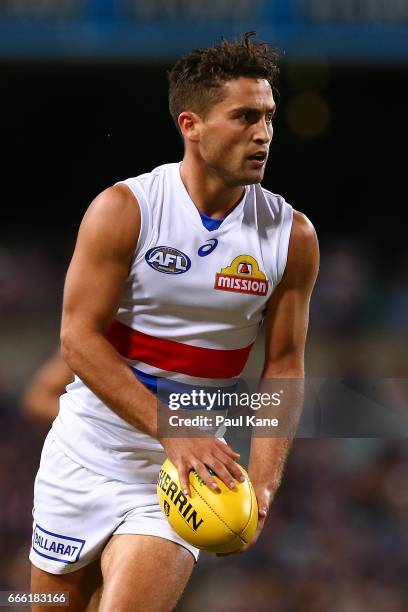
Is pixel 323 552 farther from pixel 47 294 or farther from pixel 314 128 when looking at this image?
pixel 314 128

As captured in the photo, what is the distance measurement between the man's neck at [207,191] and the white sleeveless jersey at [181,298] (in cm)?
3

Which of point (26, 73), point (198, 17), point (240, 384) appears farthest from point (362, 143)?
point (240, 384)

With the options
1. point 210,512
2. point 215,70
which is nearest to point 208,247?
point 215,70

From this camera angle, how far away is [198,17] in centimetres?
848

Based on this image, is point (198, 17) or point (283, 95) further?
point (283, 95)

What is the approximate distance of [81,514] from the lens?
330 cm

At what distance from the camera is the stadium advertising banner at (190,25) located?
825 cm

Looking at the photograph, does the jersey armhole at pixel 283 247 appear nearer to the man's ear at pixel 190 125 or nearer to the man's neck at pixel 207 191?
the man's neck at pixel 207 191

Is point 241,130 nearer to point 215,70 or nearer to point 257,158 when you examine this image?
point 257,158

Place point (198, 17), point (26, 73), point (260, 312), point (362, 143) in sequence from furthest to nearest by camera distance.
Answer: point (362, 143), point (26, 73), point (198, 17), point (260, 312)

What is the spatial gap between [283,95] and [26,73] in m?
2.37

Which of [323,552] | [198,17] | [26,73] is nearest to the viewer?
[323,552]

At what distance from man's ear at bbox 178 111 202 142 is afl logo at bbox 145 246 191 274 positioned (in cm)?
38

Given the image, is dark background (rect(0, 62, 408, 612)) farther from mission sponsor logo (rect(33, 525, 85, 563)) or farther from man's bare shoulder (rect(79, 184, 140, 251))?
man's bare shoulder (rect(79, 184, 140, 251))
